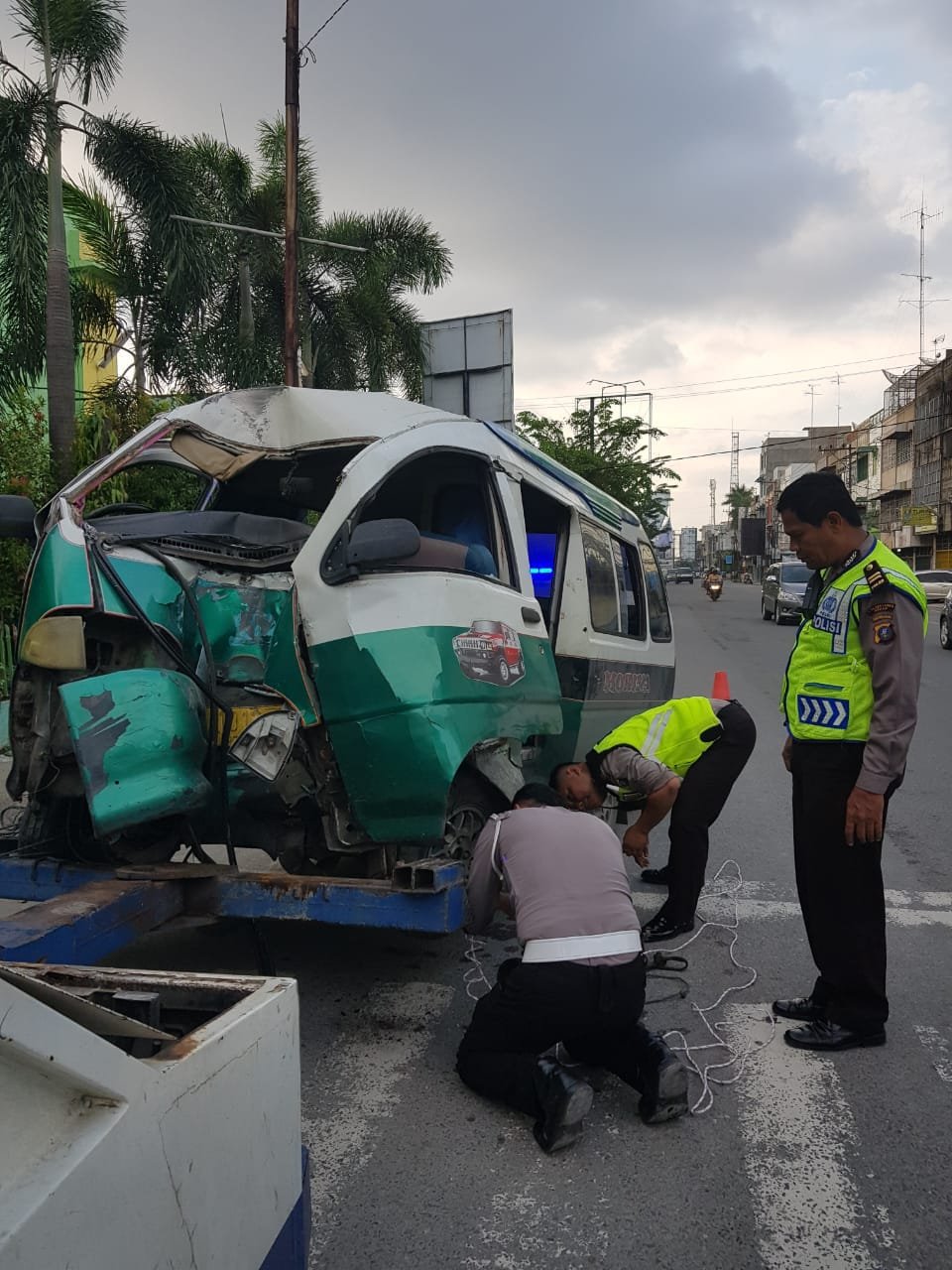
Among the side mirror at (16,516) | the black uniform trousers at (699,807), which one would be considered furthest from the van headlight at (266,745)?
the black uniform trousers at (699,807)

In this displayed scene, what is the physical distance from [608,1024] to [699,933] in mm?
1894

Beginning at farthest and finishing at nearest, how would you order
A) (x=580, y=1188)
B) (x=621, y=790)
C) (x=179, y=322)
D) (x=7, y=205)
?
(x=179, y=322)
(x=7, y=205)
(x=621, y=790)
(x=580, y=1188)

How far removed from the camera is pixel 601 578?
5902 millimetres

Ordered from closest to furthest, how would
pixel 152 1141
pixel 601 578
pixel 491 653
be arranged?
1. pixel 152 1141
2. pixel 491 653
3. pixel 601 578

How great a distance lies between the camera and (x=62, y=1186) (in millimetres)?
1254

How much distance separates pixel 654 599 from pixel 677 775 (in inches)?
97.4

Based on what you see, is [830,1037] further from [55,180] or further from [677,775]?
[55,180]

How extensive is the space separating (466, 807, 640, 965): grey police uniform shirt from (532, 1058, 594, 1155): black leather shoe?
360mm

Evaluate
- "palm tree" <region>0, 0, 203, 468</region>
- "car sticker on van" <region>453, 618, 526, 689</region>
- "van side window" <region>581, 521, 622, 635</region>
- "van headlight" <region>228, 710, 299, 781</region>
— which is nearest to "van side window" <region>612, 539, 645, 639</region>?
"van side window" <region>581, 521, 622, 635</region>

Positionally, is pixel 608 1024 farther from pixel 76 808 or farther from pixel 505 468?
pixel 505 468

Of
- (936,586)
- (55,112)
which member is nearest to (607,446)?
(936,586)

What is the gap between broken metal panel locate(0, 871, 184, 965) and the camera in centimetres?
292

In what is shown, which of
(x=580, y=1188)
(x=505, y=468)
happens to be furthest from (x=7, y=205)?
(x=580, y=1188)

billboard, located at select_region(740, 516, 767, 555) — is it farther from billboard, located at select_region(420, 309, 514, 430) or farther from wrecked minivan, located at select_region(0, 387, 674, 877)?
wrecked minivan, located at select_region(0, 387, 674, 877)
